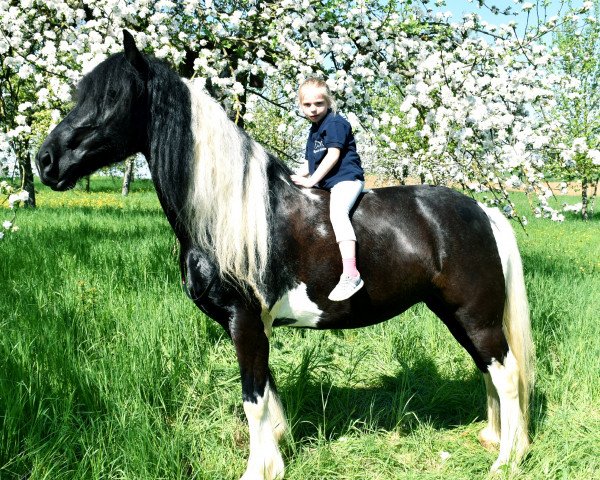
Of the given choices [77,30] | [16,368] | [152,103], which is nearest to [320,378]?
[16,368]

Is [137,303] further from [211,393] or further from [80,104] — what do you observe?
[80,104]

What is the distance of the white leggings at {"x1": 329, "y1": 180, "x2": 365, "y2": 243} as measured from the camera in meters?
2.58

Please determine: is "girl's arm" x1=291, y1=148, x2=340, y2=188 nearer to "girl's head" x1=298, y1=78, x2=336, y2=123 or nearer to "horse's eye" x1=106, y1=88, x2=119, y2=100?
"girl's head" x1=298, y1=78, x2=336, y2=123

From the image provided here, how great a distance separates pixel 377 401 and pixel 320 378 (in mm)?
450

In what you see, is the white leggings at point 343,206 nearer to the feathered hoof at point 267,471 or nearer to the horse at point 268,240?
the horse at point 268,240

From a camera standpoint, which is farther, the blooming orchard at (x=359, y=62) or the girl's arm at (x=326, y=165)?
the blooming orchard at (x=359, y=62)

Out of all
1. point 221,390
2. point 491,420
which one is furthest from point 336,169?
point 491,420

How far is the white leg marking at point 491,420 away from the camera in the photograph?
3.17m

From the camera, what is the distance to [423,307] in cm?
502

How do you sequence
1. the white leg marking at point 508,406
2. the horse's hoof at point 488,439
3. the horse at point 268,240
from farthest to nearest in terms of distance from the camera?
1. the horse's hoof at point 488,439
2. the white leg marking at point 508,406
3. the horse at point 268,240

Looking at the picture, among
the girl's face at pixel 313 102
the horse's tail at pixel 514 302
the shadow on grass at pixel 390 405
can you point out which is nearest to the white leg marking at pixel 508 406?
the horse's tail at pixel 514 302

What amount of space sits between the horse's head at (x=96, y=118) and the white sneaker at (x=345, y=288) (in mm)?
1302

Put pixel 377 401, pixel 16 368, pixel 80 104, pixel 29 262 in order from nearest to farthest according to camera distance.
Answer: pixel 80 104, pixel 16 368, pixel 377 401, pixel 29 262

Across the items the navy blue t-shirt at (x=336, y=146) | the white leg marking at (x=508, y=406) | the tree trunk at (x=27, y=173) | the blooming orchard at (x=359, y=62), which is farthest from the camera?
the blooming orchard at (x=359, y=62)
